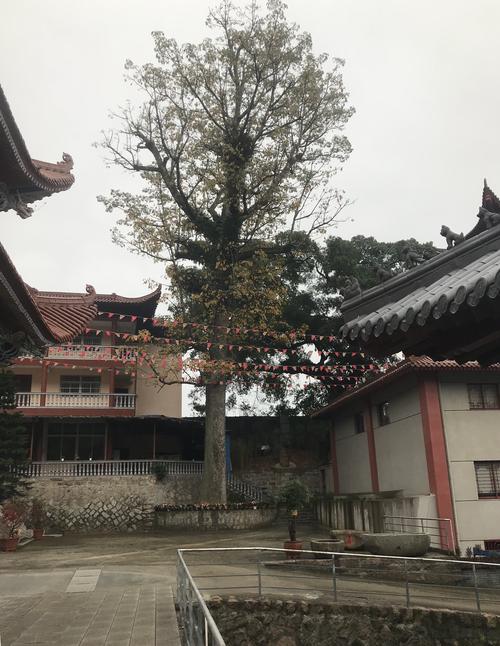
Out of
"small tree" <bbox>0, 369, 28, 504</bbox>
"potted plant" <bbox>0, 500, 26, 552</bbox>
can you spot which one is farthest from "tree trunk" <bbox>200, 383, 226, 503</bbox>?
"potted plant" <bbox>0, 500, 26, 552</bbox>

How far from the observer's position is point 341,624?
31.6 feet

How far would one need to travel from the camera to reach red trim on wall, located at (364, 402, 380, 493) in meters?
20.2

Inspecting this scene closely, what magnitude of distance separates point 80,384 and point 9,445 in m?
9.07

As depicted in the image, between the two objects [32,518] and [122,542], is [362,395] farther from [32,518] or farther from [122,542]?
[32,518]

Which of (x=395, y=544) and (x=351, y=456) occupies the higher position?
(x=351, y=456)

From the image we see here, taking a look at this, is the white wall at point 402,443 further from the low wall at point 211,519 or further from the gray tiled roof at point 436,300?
the gray tiled roof at point 436,300

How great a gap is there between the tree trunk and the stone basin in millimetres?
9439

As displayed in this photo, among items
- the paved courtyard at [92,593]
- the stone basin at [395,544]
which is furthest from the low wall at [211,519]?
the stone basin at [395,544]

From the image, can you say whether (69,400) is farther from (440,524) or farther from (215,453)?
(440,524)

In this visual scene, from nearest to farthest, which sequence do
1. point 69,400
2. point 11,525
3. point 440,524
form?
point 440,524 < point 11,525 < point 69,400

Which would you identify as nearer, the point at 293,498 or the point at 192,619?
the point at 192,619

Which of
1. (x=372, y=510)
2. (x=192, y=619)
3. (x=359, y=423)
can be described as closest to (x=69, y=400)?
(x=359, y=423)

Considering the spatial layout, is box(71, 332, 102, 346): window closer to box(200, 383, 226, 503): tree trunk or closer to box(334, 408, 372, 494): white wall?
box(200, 383, 226, 503): tree trunk

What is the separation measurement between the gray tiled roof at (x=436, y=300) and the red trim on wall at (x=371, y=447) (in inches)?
667
